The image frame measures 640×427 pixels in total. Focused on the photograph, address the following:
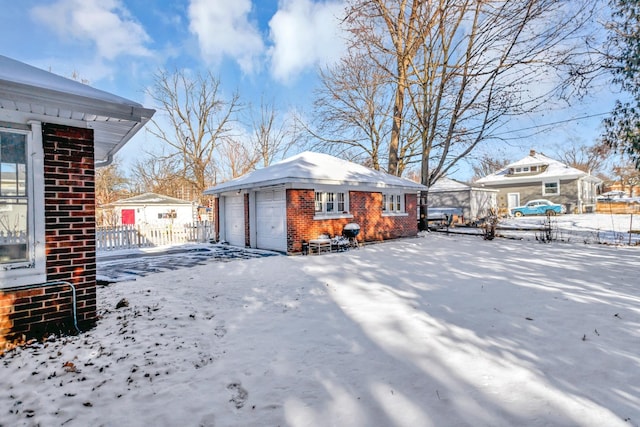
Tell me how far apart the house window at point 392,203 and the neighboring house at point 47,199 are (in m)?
11.6

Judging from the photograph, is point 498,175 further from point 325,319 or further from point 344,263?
point 325,319

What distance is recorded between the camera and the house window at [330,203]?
11547 millimetres

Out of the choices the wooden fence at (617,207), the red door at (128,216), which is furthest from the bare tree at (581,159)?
the red door at (128,216)

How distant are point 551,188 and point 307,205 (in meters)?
30.2

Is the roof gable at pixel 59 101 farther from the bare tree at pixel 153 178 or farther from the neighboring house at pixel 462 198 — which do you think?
the bare tree at pixel 153 178

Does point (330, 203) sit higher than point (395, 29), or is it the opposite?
point (395, 29)

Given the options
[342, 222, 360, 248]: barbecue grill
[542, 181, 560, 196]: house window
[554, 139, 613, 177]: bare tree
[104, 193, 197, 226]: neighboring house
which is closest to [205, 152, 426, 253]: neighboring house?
[342, 222, 360, 248]: barbecue grill

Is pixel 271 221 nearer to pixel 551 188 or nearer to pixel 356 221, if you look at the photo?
pixel 356 221

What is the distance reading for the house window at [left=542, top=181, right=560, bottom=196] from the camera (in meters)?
30.0

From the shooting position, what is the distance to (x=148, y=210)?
25.8 metres

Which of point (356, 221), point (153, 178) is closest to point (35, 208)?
point (356, 221)

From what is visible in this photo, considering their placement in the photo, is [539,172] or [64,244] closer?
[64,244]

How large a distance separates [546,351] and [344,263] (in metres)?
5.54

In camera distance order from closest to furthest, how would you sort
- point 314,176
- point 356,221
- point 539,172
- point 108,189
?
point 314,176, point 356,221, point 539,172, point 108,189
